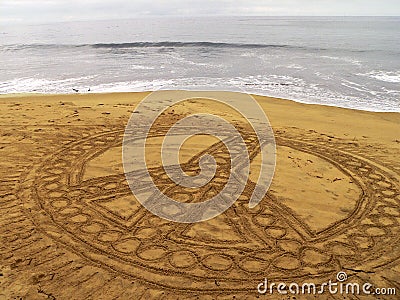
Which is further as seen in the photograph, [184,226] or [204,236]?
[184,226]

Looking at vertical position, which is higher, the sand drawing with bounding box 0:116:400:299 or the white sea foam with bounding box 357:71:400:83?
the white sea foam with bounding box 357:71:400:83

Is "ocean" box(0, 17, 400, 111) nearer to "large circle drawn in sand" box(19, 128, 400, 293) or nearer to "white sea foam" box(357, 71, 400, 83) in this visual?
"white sea foam" box(357, 71, 400, 83)

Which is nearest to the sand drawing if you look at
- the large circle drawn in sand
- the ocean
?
the large circle drawn in sand

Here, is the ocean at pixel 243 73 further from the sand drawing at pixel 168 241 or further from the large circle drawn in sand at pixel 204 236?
the sand drawing at pixel 168 241

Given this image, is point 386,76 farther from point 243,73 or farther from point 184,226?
point 184,226

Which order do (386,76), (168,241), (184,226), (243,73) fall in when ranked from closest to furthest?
1. (168,241)
2. (184,226)
3. (386,76)
4. (243,73)

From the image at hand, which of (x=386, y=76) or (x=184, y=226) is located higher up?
(x=386, y=76)

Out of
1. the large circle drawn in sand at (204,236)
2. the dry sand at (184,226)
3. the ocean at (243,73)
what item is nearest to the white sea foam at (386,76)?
the ocean at (243,73)

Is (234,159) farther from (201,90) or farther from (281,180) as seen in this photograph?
(201,90)

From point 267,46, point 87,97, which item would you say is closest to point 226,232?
point 87,97

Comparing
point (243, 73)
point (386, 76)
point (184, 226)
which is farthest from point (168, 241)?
point (386, 76)
